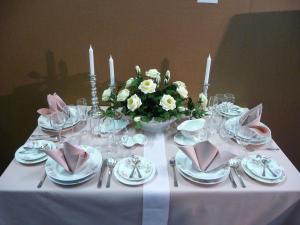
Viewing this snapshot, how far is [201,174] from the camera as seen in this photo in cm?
97

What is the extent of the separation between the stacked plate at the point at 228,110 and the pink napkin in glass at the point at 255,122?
0.58 ft

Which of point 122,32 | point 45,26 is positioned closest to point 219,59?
point 122,32

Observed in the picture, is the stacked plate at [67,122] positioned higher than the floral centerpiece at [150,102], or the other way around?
the floral centerpiece at [150,102]

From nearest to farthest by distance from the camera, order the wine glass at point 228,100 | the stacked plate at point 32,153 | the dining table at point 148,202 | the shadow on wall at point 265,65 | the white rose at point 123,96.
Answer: the dining table at point 148,202 → the stacked plate at point 32,153 → the white rose at point 123,96 → the wine glass at point 228,100 → the shadow on wall at point 265,65

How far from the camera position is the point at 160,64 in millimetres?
1576

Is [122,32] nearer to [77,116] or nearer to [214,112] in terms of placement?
[77,116]

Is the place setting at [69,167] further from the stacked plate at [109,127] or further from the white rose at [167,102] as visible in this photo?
the white rose at [167,102]

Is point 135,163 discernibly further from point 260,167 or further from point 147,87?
point 260,167

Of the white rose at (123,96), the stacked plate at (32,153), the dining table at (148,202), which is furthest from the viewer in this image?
the white rose at (123,96)

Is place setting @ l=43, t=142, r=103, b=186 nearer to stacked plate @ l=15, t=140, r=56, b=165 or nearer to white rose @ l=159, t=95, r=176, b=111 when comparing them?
stacked plate @ l=15, t=140, r=56, b=165

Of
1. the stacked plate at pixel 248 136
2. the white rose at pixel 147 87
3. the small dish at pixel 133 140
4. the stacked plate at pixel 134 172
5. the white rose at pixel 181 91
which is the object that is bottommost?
the stacked plate at pixel 134 172

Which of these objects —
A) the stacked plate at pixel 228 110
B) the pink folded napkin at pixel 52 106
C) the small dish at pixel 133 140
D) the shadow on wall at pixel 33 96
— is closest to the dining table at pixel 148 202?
the small dish at pixel 133 140

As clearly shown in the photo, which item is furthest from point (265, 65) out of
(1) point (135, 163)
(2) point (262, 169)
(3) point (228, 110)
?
(1) point (135, 163)

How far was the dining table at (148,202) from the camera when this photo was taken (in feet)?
3.03
